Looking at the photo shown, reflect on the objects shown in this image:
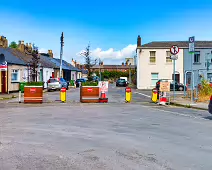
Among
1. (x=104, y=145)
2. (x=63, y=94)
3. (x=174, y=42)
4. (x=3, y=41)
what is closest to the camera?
(x=104, y=145)

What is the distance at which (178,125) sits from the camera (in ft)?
34.6

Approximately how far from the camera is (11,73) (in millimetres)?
31969

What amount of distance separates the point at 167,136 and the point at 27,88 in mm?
12931

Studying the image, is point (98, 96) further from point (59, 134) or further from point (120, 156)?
point (120, 156)

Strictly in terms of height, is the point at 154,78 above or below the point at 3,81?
above

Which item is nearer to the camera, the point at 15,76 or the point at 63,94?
the point at 63,94

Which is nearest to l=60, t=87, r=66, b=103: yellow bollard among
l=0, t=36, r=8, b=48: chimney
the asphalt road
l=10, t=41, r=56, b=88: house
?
the asphalt road

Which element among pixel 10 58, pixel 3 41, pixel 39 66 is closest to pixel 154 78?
pixel 39 66

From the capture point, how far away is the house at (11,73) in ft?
99.0

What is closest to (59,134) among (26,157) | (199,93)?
(26,157)

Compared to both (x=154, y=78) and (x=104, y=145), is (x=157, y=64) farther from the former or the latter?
(x=104, y=145)

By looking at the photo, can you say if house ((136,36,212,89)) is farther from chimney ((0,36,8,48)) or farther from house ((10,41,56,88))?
chimney ((0,36,8,48))

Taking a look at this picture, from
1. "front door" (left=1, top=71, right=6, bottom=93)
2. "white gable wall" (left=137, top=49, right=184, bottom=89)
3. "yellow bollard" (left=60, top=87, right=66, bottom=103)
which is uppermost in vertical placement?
"white gable wall" (left=137, top=49, right=184, bottom=89)

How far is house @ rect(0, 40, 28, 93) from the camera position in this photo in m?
30.2
